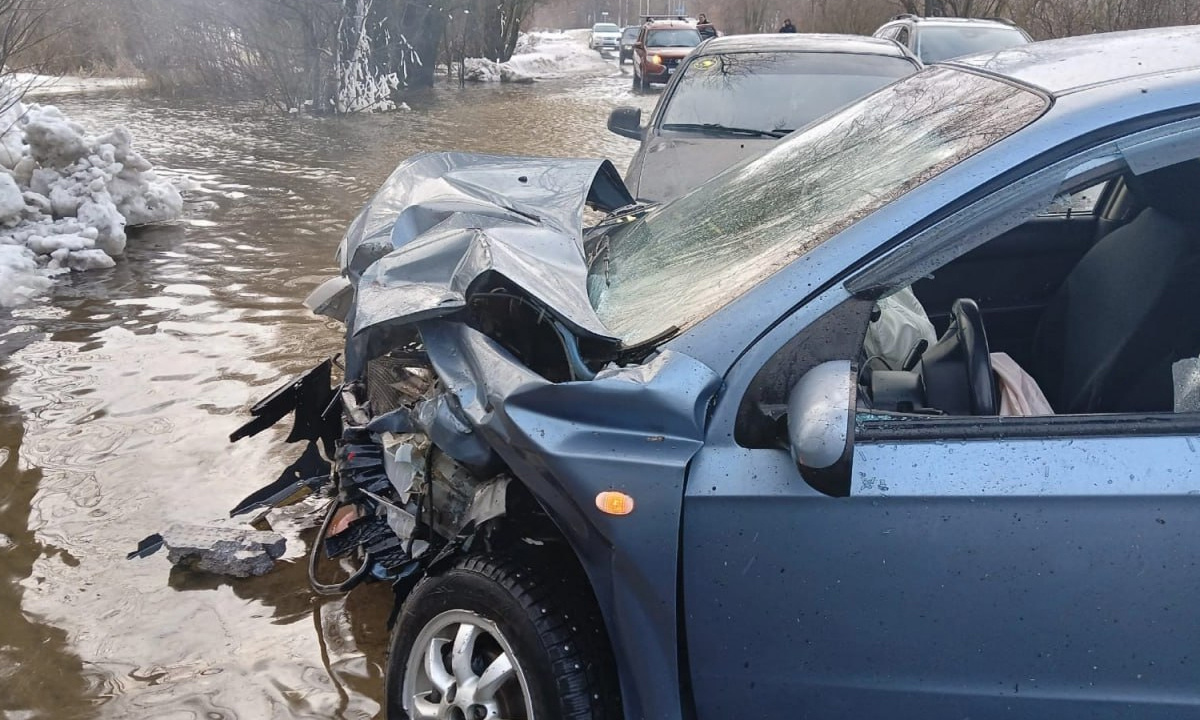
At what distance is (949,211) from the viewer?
1.90 m

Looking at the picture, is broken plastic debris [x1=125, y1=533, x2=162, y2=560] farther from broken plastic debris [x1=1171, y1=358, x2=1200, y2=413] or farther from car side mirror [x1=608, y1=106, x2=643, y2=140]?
car side mirror [x1=608, y1=106, x2=643, y2=140]

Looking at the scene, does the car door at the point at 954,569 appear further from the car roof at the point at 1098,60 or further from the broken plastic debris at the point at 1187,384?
the car roof at the point at 1098,60

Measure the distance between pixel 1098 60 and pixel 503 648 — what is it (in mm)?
1947

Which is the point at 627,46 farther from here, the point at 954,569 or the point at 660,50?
the point at 954,569

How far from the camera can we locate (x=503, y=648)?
7.08 feet

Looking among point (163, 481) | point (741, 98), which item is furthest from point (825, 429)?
point (741, 98)

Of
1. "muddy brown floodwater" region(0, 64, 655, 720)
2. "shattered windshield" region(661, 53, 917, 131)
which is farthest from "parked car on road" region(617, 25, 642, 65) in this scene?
"shattered windshield" region(661, 53, 917, 131)

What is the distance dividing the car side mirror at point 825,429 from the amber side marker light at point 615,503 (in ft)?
1.11

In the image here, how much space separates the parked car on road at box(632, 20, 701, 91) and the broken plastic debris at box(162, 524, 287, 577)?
20.5m

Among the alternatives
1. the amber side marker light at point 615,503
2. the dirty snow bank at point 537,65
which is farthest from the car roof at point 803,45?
the dirty snow bank at point 537,65

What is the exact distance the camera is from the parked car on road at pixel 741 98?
5875 millimetres

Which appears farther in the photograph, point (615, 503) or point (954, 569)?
point (615, 503)

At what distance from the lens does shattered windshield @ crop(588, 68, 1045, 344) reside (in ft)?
6.87

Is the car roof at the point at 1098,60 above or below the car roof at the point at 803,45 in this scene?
below
